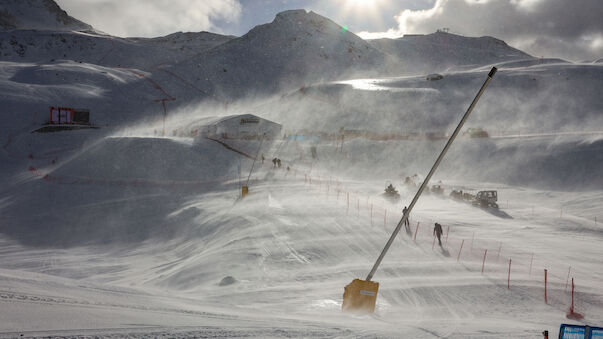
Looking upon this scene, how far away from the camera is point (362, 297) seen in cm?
927

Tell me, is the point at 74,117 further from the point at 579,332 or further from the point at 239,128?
the point at 579,332

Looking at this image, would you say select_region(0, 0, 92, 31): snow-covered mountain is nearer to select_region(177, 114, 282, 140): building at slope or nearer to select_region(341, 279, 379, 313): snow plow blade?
select_region(177, 114, 282, 140): building at slope

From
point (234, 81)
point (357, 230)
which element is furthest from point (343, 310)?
point (234, 81)

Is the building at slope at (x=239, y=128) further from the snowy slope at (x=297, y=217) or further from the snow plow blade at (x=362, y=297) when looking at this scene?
the snow plow blade at (x=362, y=297)

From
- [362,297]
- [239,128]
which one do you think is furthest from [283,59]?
[362,297]

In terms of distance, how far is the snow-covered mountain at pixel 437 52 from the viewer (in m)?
144

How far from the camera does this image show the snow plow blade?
30.1 feet

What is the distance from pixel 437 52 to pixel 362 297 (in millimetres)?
170977

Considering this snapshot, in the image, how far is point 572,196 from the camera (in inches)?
1203

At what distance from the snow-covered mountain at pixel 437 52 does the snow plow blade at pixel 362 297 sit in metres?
126

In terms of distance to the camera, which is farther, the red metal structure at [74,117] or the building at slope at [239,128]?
the red metal structure at [74,117]

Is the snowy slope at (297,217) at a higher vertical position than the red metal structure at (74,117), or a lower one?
lower

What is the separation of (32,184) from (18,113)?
32029mm

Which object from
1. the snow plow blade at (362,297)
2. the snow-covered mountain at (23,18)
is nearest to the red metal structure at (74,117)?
the snow plow blade at (362,297)
